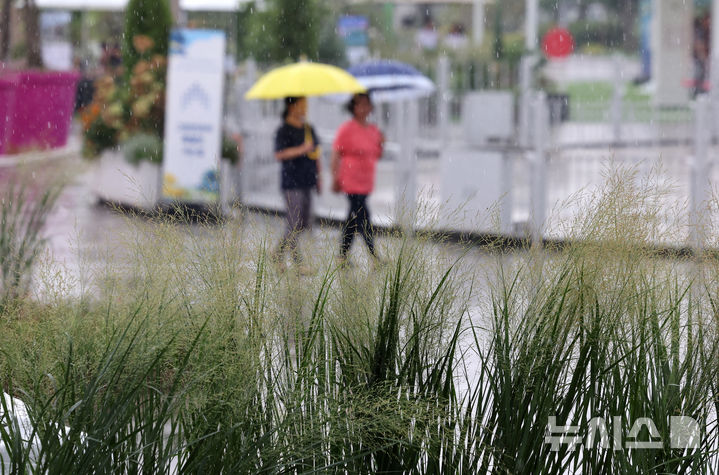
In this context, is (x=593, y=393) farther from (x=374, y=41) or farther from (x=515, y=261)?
(x=374, y=41)

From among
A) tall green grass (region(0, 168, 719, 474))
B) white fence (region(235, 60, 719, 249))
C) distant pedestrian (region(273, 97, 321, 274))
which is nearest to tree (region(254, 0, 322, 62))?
white fence (region(235, 60, 719, 249))

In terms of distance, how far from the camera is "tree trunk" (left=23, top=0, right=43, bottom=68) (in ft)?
52.6

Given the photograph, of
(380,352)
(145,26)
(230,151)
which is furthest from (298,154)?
(380,352)

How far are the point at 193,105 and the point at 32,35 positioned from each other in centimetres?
538

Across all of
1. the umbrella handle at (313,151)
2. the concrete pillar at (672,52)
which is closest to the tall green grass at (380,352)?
the umbrella handle at (313,151)

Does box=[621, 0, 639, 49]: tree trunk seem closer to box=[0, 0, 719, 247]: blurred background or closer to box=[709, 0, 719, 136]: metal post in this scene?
box=[0, 0, 719, 247]: blurred background

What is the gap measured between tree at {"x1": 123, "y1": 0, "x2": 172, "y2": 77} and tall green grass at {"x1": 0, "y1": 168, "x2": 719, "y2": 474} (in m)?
10.4

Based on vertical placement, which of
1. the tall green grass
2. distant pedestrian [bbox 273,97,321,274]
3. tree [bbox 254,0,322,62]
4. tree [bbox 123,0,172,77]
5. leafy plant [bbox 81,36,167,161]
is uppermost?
tree [bbox 254,0,322,62]

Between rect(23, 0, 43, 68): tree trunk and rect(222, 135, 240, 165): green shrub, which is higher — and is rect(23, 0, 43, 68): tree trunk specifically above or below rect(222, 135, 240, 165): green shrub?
above

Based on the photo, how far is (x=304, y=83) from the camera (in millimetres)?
10109

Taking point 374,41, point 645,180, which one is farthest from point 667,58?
point 645,180

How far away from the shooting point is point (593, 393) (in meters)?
2.43

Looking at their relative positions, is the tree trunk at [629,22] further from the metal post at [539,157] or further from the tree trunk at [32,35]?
the metal post at [539,157]

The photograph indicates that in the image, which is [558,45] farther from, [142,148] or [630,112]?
[142,148]
